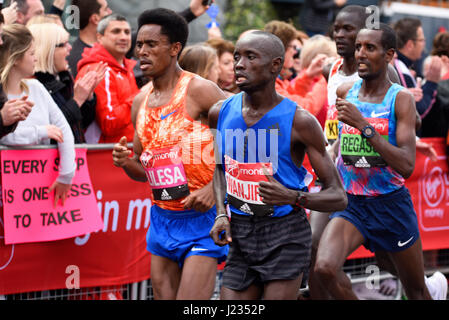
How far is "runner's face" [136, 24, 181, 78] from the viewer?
4.78 metres

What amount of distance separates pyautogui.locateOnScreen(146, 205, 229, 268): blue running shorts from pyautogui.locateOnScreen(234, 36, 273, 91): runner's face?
1074 millimetres

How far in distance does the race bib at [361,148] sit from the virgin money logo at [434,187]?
268 centimetres

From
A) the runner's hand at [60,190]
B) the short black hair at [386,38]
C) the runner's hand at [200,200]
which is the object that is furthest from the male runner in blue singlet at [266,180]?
the runner's hand at [60,190]

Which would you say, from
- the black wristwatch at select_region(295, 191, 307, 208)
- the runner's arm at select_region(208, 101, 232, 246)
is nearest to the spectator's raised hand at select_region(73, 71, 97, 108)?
the runner's arm at select_region(208, 101, 232, 246)

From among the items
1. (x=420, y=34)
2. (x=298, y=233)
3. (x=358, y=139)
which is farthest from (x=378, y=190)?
(x=420, y=34)

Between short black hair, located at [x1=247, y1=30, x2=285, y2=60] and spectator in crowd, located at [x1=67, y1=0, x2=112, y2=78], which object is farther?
spectator in crowd, located at [x1=67, y1=0, x2=112, y2=78]

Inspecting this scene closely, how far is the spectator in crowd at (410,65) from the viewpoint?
7.55 m

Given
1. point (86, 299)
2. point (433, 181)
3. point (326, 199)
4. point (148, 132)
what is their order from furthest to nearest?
point (433, 181), point (86, 299), point (148, 132), point (326, 199)

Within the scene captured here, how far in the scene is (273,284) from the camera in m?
4.09

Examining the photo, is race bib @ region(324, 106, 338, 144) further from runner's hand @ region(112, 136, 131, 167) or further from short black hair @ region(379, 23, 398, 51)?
runner's hand @ region(112, 136, 131, 167)

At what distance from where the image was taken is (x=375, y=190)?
17.6 ft
